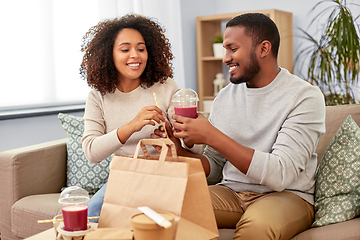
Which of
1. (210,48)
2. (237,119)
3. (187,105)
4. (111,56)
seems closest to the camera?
(187,105)

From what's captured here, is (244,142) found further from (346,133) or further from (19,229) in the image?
(19,229)

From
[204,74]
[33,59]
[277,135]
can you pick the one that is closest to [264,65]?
[277,135]

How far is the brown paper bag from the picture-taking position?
1.08 metres

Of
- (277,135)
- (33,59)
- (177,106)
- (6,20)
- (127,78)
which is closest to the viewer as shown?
(177,106)

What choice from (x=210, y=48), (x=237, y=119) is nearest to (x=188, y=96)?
(x=237, y=119)

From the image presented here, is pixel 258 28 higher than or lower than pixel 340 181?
higher

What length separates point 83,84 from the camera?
3.29 meters

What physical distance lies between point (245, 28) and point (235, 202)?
69 cm

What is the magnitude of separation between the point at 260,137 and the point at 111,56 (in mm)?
780

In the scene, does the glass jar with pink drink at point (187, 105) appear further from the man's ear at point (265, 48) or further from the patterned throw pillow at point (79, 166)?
the patterned throw pillow at point (79, 166)

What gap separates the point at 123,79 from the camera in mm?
1891

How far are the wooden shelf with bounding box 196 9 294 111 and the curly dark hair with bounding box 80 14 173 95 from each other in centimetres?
233

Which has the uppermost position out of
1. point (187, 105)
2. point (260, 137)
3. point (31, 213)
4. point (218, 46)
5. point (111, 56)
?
point (218, 46)

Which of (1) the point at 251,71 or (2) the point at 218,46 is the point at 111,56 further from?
(2) the point at 218,46
